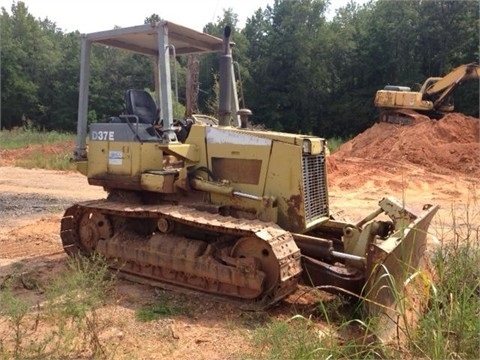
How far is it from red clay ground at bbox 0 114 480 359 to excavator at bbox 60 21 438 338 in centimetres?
34

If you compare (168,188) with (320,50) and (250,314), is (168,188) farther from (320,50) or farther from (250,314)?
(320,50)

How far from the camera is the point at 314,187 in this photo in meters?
5.64

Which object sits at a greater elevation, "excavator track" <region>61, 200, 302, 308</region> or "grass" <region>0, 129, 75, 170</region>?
"grass" <region>0, 129, 75, 170</region>

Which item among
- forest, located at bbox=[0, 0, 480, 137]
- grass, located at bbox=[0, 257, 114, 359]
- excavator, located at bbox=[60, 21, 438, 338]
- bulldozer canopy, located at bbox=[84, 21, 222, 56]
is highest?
forest, located at bbox=[0, 0, 480, 137]

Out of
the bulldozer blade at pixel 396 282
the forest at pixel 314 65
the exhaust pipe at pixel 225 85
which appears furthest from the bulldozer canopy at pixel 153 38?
the forest at pixel 314 65

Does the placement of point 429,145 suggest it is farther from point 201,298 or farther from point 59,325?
point 59,325

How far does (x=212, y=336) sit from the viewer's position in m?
4.33

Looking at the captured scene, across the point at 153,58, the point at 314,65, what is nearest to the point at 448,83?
the point at 153,58

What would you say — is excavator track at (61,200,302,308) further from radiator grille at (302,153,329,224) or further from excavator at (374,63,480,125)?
excavator at (374,63,480,125)

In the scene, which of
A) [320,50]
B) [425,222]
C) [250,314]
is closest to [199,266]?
[250,314]

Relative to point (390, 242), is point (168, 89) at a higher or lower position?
higher

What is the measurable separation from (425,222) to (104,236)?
363 cm

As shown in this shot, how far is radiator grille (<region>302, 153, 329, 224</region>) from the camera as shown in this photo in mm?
5449

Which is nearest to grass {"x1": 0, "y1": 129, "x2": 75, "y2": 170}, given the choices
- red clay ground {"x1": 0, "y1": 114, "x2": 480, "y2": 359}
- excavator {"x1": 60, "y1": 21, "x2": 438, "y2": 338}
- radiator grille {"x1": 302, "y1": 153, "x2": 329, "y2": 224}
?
red clay ground {"x1": 0, "y1": 114, "x2": 480, "y2": 359}
